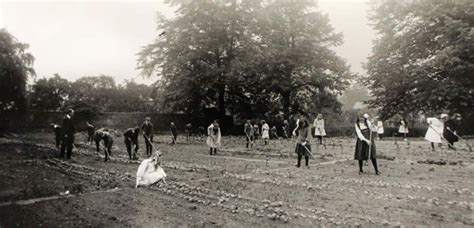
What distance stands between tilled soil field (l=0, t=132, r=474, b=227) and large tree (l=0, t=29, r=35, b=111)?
3523 mm

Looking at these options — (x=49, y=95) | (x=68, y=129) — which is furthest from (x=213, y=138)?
(x=49, y=95)

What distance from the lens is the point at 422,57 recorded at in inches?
1167

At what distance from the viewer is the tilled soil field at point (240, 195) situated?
772 cm

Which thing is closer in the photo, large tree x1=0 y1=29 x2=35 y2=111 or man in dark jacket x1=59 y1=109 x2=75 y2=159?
large tree x1=0 y1=29 x2=35 y2=111

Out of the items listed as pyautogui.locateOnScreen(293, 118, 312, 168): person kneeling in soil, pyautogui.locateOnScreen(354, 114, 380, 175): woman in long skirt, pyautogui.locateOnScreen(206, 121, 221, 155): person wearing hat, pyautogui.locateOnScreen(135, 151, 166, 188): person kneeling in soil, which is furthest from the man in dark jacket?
pyautogui.locateOnScreen(354, 114, 380, 175): woman in long skirt

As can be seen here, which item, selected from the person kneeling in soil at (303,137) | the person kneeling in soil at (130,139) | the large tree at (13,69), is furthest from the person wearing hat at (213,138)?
the large tree at (13,69)

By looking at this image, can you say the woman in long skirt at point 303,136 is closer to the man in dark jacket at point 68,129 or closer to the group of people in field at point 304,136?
the group of people in field at point 304,136

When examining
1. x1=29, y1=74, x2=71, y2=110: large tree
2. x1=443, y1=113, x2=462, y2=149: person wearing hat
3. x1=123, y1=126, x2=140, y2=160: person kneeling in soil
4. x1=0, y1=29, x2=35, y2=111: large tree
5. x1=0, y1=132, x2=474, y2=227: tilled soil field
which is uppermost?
x1=29, y1=74, x2=71, y2=110: large tree

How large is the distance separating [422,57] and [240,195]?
24460 millimetres

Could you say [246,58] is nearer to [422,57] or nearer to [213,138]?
[422,57]

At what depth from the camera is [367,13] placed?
35188 millimetres

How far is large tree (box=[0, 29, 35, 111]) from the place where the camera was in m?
17.0

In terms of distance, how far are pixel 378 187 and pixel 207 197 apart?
449 cm

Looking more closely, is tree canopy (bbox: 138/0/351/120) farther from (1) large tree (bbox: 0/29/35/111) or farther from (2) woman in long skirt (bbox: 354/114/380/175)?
(2) woman in long skirt (bbox: 354/114/380/175)
